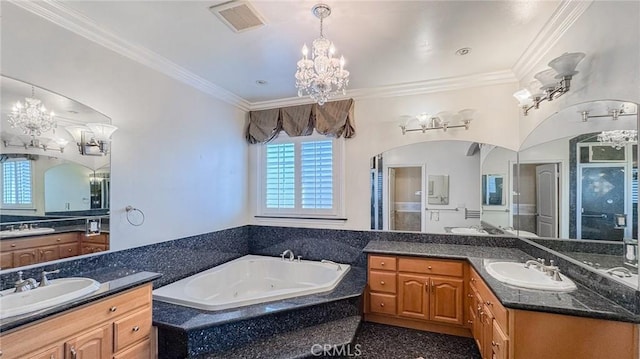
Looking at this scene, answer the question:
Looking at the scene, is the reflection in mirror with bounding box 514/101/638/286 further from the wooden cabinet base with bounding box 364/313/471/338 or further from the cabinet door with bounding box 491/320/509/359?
the wooden cabinet base with bounding box 364/313/471/338

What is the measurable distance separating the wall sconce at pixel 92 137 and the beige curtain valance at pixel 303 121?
1962 millimetres

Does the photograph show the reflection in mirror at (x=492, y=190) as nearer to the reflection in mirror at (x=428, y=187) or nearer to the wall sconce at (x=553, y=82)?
the reflection in mirror at (x=428, y=187)

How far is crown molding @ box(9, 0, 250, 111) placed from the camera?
76.7 inches

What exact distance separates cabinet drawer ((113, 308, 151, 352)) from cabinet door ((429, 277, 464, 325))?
100 inches

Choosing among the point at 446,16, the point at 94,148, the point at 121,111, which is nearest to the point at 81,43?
the point at 121,111

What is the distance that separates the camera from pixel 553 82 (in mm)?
2178

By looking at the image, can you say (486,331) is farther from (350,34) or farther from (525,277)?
(350,34)

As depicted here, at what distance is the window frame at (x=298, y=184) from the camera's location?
382 cm

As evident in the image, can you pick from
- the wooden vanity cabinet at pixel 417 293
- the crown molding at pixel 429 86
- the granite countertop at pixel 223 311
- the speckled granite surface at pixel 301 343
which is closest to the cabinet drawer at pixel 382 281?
the wooden vanity cabinet at pixel 417 293

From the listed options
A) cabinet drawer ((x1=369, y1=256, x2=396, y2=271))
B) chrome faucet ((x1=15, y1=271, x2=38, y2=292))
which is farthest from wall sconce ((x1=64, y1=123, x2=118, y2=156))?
cabinet drawer ((x1=369, y1=256, x2=396, y2=271))

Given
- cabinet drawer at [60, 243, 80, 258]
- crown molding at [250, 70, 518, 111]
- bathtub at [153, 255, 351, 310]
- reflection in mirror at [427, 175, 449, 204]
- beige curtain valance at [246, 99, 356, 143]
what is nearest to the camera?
cabinet drawer at [60, 243, 80, 258]

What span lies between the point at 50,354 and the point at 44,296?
0.43 metres

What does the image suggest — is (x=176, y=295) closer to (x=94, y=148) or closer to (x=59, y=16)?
(x=94, y=148)

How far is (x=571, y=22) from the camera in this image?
Result: 6.59 feet
